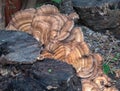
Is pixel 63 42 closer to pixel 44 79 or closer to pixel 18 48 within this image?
pixel 18 48

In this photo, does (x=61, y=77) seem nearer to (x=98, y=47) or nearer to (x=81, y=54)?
(x=81, y=54)

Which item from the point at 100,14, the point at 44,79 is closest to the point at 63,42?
the point at 44,79

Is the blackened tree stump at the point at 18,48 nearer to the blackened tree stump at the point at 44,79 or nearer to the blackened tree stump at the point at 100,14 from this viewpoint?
the blackened tree stump at the point at 44,79

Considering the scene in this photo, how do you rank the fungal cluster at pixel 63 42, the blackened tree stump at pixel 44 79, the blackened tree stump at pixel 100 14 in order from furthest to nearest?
the blackened tree stump at pixel 100 14
the fungal cluster at pixel 63 42
the blackened tree stump at pixel 44 79

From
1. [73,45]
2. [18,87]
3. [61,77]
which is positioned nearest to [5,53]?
[18,87]

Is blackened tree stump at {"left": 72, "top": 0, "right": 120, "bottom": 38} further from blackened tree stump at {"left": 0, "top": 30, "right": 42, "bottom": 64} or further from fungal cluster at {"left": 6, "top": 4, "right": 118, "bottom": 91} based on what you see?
blackened tree stump at {"left": 0, "top": 30, "right": 42, "bottom": 64}

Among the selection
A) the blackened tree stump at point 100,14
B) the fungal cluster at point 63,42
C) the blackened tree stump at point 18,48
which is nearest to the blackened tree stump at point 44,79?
the blackened tree stump at point 18,48

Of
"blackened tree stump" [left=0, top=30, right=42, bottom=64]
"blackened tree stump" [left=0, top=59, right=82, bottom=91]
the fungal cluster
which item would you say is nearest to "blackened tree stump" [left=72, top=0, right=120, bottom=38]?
the fungal cluster
